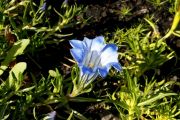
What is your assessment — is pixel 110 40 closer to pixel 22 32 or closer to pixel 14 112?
pixel 22 32

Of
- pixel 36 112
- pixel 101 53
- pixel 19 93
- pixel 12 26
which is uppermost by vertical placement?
pixel 12 26

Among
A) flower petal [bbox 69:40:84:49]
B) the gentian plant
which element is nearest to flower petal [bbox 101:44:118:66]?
the gentian plant

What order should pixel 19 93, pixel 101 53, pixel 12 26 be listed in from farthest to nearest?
pixel 12 26
pixel 19 93
pixel 101 53

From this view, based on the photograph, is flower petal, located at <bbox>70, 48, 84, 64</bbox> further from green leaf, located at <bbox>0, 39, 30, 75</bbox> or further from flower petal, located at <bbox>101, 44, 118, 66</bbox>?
green leaf, located at <bbox>0, 39, 30, 75</bbox>

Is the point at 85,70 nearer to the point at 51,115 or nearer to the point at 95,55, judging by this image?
the point at 95,55

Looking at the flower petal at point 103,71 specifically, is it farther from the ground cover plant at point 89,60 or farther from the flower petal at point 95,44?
the flower petal at point 95,44

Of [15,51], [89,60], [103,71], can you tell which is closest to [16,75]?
[15,51]

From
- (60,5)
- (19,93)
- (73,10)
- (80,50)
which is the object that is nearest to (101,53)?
(80,50)
